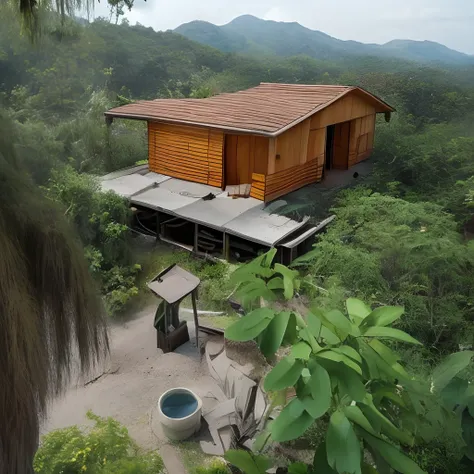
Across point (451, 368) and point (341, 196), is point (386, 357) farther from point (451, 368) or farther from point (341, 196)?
point (341, 196)

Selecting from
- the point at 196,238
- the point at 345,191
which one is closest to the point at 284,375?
the point at 196,238

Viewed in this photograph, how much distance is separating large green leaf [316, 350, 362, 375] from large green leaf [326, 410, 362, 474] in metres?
0.21

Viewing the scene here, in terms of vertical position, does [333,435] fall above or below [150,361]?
above

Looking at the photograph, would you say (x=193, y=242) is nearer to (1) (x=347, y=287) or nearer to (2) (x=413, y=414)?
(1) (x=347, y=287)

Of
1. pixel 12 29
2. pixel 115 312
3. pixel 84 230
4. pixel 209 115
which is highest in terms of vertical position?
pixel 12 29

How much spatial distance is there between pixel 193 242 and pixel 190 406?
7.50 meters

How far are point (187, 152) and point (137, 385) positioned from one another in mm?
8768

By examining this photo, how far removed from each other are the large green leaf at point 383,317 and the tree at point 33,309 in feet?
5.99

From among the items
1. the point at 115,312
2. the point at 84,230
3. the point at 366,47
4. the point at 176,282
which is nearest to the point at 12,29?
the point at 176,282

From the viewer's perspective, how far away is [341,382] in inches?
77.8

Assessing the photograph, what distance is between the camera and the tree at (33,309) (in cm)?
259

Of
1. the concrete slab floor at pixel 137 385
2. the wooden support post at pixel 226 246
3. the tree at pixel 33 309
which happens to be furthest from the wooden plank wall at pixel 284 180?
the tree at pixel 33 309

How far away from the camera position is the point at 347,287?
29.3ft

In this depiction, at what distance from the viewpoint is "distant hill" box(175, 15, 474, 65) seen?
4622cm
